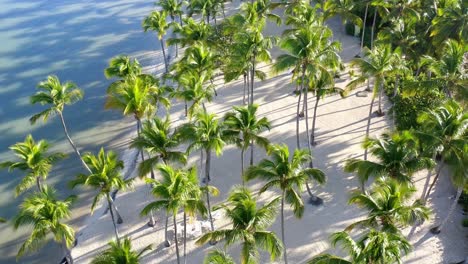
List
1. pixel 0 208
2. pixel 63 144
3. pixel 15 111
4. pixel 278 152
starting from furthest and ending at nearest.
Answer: pixel 15 111 → pixel 63 144 → pixel 0 208 → pixel 278 152

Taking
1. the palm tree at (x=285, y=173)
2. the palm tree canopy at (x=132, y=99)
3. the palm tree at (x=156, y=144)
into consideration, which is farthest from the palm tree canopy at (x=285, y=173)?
the palm tree canopy at (x=132, y=99)

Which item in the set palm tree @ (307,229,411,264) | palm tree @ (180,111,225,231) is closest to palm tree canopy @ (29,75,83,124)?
palm tree @ (180,111,225,231)

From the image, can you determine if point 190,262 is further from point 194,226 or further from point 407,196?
point 407,196

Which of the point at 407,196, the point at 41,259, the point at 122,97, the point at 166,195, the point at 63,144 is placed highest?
Result: the point at 122,97

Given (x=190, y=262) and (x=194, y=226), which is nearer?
(x=190, y=262)

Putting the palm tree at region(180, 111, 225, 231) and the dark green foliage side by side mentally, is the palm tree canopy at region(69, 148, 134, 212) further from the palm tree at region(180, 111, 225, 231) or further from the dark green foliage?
the dark green foliage

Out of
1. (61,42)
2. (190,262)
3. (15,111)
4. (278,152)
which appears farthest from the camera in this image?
(61,42)

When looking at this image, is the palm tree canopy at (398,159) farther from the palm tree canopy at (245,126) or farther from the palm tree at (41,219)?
the palm tree at (41,219)

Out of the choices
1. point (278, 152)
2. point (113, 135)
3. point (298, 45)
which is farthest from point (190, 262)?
point (113, 135)
